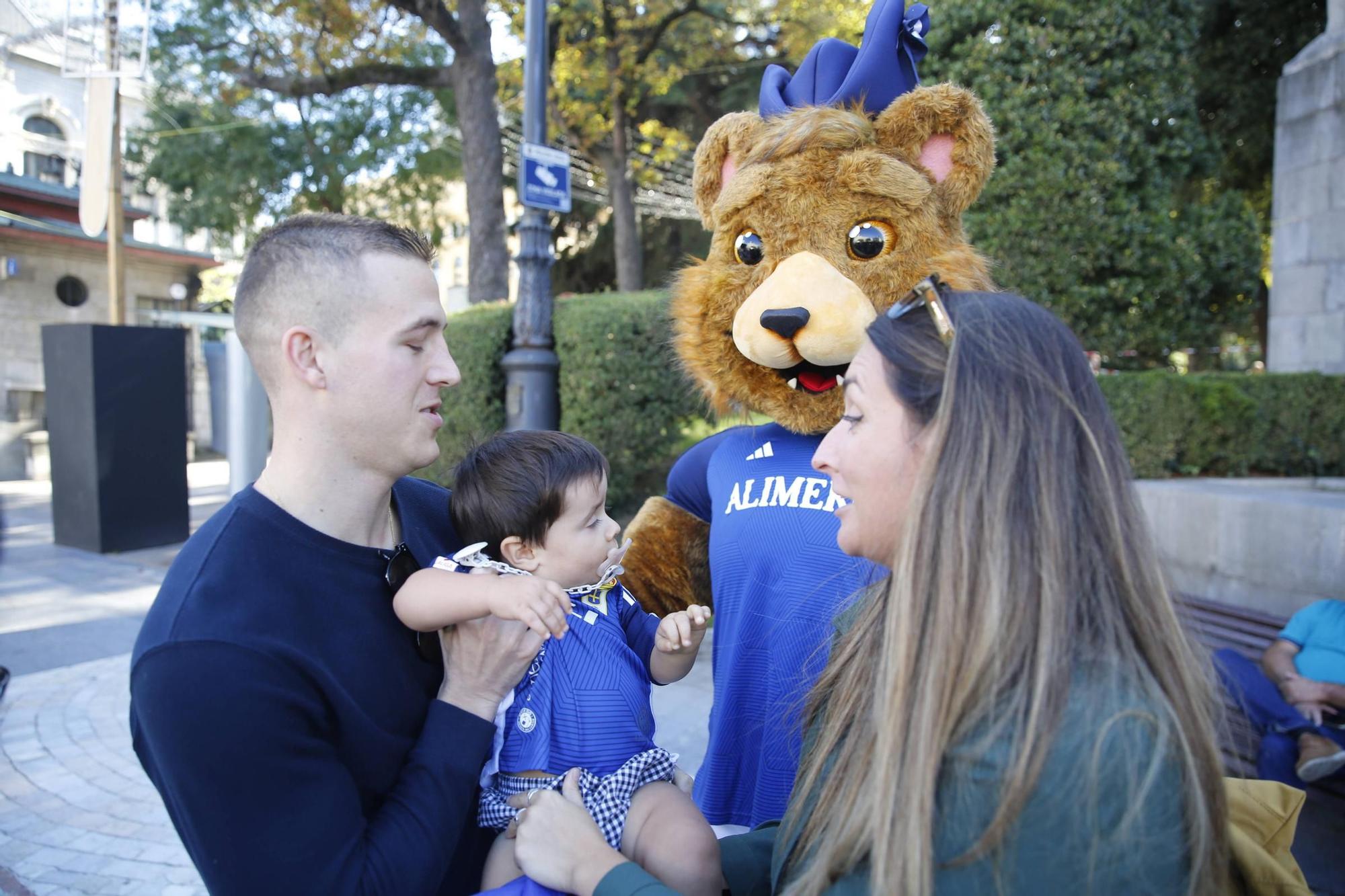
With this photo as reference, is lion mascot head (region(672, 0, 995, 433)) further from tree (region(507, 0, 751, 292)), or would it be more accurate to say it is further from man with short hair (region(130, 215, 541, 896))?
tree (region(507, 0, 751, 292))

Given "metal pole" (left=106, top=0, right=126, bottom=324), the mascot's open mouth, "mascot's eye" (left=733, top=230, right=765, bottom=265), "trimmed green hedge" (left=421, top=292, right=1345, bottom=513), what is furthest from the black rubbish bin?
the mascot's open mouth

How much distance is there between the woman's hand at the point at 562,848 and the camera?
1.47 m

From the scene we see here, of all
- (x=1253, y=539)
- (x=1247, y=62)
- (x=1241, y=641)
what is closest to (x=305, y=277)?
(x=1241, y=641)

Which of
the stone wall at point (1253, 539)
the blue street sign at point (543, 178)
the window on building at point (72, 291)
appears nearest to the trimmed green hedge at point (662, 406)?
the stone wall at point (1253, 539)

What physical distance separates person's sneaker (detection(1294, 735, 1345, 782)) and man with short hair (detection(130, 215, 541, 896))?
2743 millimetres

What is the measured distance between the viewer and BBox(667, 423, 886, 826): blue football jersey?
214cm

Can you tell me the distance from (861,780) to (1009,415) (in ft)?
1.91

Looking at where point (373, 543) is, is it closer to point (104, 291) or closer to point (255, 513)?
point (255, 513)

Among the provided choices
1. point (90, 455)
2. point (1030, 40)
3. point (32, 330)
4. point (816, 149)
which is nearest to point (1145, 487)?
point (1030, 40)

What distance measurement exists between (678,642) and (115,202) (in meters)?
10.5

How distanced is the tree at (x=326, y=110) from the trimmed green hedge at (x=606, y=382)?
3.45 meters

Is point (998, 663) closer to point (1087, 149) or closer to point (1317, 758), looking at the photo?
point (1317, 758)

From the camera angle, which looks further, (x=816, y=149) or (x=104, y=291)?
(x=104, y=291)

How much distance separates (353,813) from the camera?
56.7 inches
